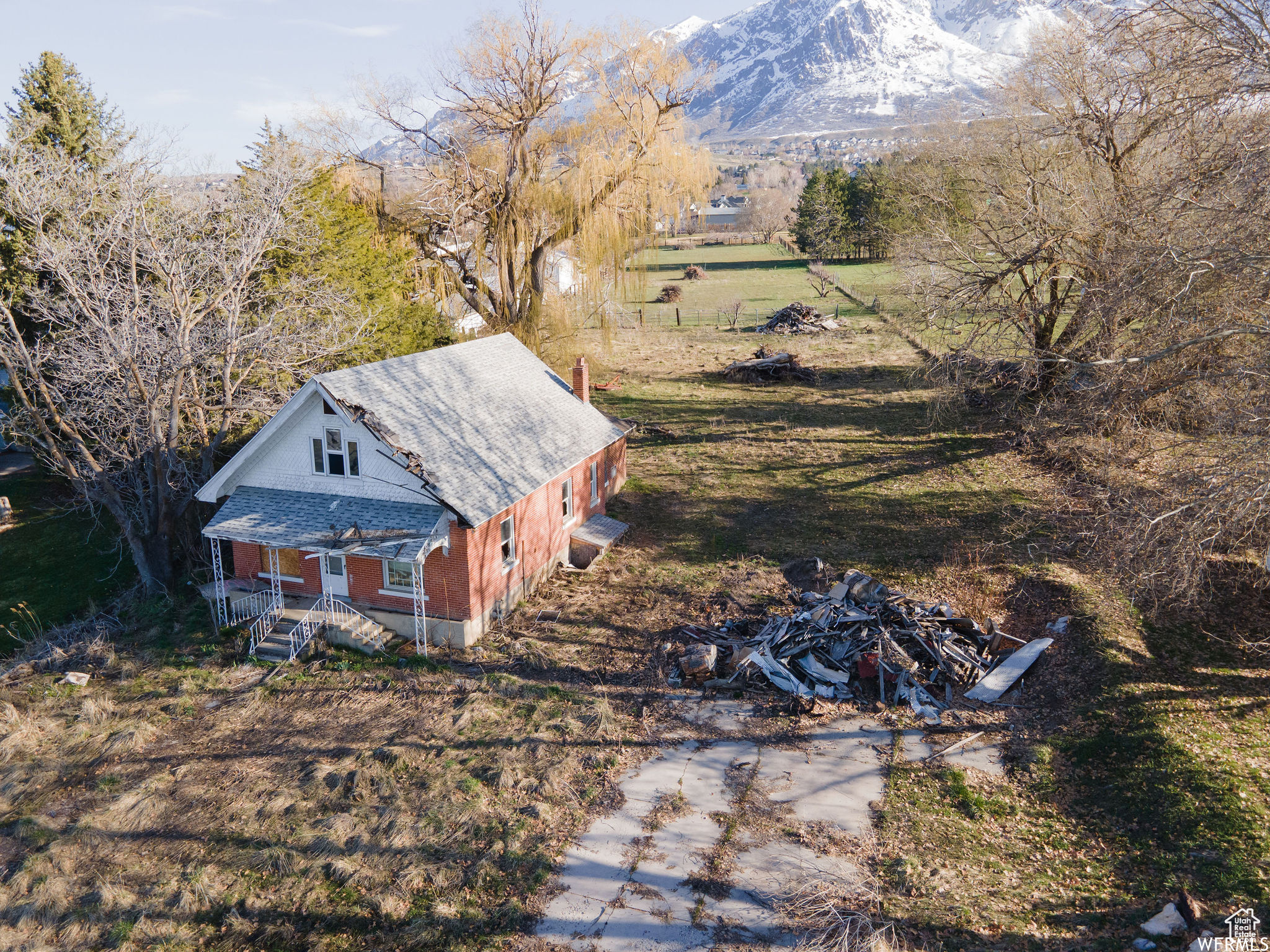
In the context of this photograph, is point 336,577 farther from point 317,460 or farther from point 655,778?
point 655,778

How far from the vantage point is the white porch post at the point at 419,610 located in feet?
54.5

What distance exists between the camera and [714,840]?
1168 centimetres

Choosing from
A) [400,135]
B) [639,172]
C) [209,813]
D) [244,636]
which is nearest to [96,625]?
[244,636]

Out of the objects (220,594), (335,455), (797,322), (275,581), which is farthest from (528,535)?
(797,322)

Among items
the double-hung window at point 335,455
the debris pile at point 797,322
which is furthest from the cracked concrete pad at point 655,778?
the debris pile at point 797,322

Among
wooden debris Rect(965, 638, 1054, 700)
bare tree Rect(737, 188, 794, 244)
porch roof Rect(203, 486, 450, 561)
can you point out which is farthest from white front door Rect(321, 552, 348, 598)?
bare tree Rect(737, 188, 794, 244)

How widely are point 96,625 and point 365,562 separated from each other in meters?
7.60

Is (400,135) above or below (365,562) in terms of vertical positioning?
above

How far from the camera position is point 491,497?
689 inches

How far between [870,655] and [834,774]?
3113 millimetres

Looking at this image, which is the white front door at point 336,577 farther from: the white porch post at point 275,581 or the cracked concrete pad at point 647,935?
the cracked concrete pad at point 647,935

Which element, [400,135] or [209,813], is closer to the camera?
[209,813]

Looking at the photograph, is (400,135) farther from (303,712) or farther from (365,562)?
(303,712)

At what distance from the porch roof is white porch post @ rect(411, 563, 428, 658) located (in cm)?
60
